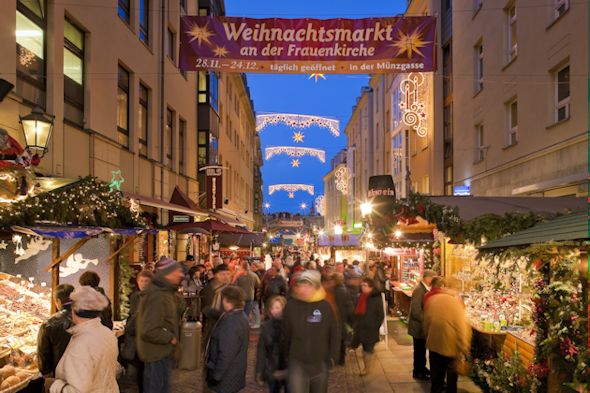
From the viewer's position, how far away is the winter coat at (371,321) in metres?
9.91

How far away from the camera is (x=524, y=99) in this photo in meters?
14.6

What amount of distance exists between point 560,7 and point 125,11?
11771 millimetres

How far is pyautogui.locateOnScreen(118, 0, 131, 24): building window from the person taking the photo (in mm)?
16250

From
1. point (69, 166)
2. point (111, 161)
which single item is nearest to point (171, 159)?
point (111, 161)

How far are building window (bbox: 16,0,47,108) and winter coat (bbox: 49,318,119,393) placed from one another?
733cm

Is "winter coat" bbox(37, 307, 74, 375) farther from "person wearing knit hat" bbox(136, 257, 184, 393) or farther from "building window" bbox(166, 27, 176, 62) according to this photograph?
"building window" bbox(166, 27, 176, 62)

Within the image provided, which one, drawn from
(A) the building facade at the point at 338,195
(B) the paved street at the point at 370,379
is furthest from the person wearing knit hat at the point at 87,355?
(A) the building facade at the point at 338,195

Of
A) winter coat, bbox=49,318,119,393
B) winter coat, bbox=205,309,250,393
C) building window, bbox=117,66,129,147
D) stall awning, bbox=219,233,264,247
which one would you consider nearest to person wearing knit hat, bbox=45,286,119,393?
winter coat, bbox=49,318,119,393

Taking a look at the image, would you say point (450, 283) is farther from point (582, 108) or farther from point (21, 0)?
point (21, 0)

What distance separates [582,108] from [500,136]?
530cm

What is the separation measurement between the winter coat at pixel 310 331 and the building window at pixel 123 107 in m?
11.3

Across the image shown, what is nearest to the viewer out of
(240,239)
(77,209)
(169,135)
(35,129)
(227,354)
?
(227,354)

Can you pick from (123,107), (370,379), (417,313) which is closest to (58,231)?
(370,379)

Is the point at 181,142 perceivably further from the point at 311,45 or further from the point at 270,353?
the point at 270,353
